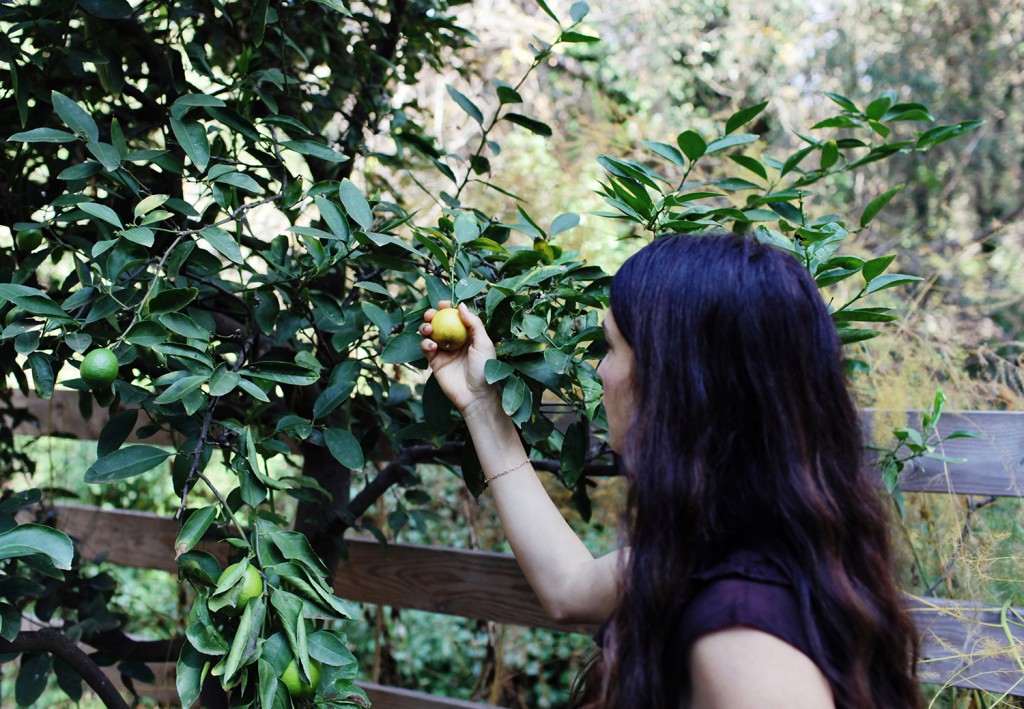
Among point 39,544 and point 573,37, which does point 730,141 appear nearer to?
point 573,37

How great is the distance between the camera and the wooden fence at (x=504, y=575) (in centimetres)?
142

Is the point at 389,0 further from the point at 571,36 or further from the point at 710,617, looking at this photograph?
the point at 710,617

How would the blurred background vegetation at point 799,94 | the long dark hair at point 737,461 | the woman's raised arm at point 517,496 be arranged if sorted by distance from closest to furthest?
the long dark hair at point 737,461 → the woman's raised arm at point 517,496 → the blurred background vegetation at point 799,94

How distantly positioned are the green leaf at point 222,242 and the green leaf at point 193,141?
0.33 feet

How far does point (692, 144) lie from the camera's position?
46.8 inches

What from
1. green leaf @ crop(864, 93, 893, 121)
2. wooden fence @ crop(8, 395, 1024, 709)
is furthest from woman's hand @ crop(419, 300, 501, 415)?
green leaf @ crop(864, 93, 893, 121)

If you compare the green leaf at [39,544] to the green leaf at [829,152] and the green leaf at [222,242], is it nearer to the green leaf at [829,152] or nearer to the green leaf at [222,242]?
the green leaf at [222,242]

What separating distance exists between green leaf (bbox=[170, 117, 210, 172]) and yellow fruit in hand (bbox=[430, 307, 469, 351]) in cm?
38

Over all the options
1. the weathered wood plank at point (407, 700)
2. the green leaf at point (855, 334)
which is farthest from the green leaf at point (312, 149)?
the weathered wood plank at point (407, 700)

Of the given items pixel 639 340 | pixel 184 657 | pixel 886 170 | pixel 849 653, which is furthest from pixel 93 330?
pixel 886 170

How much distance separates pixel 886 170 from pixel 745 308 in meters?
6.26

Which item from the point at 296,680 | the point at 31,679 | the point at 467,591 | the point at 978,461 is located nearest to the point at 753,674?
the point at 296,680

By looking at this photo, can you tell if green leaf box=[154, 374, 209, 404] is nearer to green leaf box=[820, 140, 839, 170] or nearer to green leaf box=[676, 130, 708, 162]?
green leaf box=[676, 130, 708, 162]

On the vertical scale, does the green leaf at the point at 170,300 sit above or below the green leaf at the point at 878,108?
below
